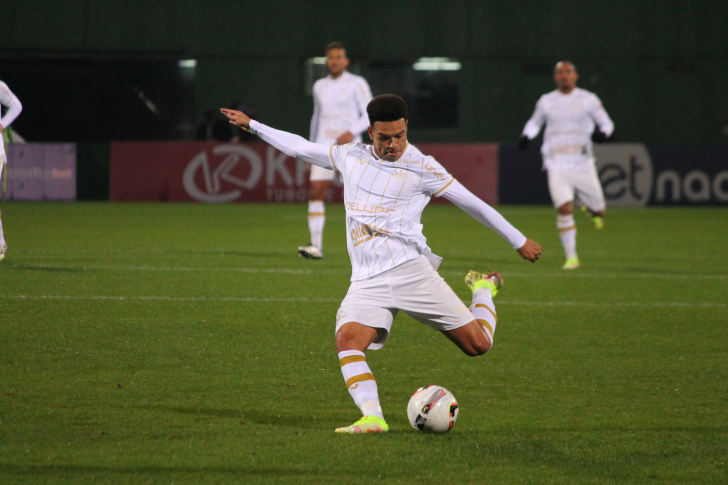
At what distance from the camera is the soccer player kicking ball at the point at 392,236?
4547mm

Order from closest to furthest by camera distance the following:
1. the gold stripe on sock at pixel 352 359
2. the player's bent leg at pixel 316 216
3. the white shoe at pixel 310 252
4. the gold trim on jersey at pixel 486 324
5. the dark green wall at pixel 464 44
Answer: the gold stripe on sock at pixel 352 359
the gold trim on jersey at pixel 486 324
the white shoe at pixel 310 252
the player's bent leg at pixel 316 216
the dark green wall at pixel 464 44

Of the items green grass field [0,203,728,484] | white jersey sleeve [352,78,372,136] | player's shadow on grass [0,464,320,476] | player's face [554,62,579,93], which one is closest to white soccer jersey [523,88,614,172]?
player's face [554,62,579,93]

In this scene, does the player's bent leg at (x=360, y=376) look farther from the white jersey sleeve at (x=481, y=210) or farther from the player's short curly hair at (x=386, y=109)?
the player's short curly hair at (x=386, y=109)

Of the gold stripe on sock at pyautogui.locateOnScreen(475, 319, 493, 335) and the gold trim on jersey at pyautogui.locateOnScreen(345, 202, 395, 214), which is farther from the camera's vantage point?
the gold stripe on sock at pyautogui.locateOnScreen(475, 319, 493, 335)

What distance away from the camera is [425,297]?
4633 millimetres

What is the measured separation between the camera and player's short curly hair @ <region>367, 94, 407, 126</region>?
4.49 metres

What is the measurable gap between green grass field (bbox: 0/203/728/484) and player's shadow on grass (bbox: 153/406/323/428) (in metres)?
0.01

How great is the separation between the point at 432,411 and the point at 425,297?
0.57 m

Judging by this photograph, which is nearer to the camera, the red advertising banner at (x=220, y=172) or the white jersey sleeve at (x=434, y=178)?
the white jersey sleeve at (x=434, y=178)

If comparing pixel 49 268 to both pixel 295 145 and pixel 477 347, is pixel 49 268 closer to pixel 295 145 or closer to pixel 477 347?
pixel 295 145

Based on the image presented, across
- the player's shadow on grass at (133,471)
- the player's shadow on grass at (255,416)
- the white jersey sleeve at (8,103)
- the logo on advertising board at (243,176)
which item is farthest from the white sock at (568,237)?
the logo on advertising board at (243,176)

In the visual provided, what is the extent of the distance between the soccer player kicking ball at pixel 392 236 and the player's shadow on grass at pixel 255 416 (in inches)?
11.9

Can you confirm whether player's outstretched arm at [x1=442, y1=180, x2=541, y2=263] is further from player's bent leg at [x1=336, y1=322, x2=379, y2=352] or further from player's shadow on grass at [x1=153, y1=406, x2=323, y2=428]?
player's shadow on grass at [x1=153, y1=406, x2=323, y2=428]

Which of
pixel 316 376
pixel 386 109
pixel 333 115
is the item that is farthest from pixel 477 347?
pixel 333 115
